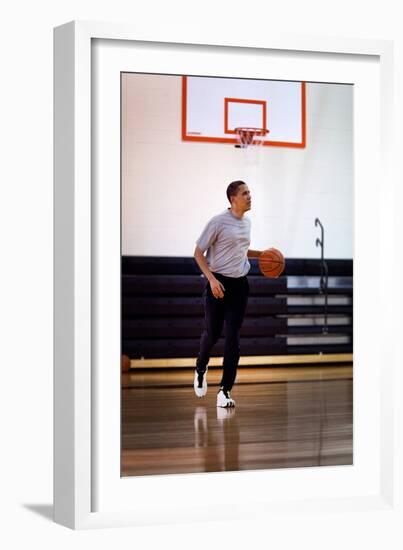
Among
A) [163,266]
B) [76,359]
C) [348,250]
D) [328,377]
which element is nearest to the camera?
[76,359]

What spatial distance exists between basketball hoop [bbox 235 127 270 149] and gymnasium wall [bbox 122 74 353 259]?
68 cm

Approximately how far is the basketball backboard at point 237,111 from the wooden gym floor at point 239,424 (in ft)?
7.57

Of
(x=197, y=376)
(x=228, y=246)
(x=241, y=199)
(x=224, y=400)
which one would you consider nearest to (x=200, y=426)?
(x=224, y=400)

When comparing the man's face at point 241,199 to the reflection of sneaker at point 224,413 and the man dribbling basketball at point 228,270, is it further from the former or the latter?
the reflection of sneaker at point 224,413

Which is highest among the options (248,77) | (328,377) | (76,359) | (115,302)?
(248,77)

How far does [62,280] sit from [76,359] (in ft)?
1.00

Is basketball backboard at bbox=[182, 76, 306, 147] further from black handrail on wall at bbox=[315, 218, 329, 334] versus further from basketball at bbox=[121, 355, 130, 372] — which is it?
basketball at bbox=[121, 355, 130, 372]

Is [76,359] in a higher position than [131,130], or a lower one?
lower

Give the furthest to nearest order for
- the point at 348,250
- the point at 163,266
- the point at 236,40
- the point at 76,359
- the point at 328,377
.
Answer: the point at 348,250, the point at 163,266, the point at 328,377, the point at 236,40, the point at 76,359

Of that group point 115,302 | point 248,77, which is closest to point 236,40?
point 248,77

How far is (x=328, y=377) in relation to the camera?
24.4 feet

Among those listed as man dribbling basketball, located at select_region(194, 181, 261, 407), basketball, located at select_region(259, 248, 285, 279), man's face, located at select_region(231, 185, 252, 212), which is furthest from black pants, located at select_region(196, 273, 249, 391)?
basketball, located at select_region(259, 248, 285, 279)

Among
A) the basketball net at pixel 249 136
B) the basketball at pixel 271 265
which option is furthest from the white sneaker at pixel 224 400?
the basketball net at pixel 249 136
